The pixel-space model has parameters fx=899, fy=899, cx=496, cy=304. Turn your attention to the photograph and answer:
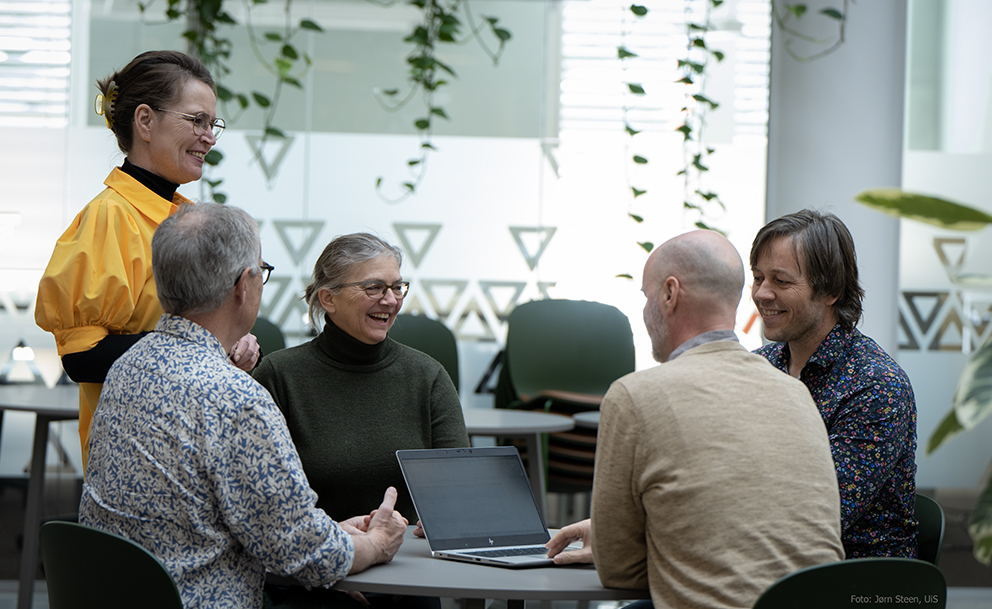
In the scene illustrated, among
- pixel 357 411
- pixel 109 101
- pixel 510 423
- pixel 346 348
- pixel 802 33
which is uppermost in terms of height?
pixel 802 33

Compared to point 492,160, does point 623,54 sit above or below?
above

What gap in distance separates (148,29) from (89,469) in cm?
374

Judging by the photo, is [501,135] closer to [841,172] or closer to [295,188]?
[295,188]

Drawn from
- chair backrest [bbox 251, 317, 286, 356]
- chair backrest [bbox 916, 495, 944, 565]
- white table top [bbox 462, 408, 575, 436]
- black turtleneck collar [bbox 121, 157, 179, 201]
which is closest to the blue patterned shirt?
black turtleneck collar [bbox 121, 157, 179, 201]

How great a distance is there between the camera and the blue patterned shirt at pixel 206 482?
145cm

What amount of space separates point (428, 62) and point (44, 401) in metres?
2.47

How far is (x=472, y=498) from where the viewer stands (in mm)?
1816

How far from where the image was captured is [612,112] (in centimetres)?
483

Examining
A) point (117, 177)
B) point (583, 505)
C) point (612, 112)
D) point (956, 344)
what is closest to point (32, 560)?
point (117, 177)

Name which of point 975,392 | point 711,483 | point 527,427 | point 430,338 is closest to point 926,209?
point 975,392

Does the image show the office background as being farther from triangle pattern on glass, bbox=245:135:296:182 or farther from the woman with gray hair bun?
the woman with gray hair bun

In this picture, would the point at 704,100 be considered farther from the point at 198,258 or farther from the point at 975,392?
the point at 975,392

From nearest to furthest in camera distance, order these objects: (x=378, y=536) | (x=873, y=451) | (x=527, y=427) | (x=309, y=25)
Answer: (x=378, y=536) < (x=873, y=451) < (x=527, y=427) < (x=309, y=25)

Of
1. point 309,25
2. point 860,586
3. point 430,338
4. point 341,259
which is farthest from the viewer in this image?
point 309,25
